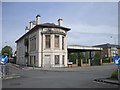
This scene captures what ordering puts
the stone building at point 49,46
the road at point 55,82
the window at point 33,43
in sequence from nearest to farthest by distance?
the road at point 55,82
the stone building at point 49,46
the window at point 33,43

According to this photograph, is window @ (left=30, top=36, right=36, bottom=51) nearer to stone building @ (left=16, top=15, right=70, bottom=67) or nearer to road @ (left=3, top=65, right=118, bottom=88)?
stone building @ (left=16, top=15, right=70, bottom=67)

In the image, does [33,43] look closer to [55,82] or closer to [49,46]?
[49,46]

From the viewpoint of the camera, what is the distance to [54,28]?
3634cm

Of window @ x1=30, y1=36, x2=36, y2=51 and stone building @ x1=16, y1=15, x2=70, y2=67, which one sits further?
window @ x1=30, y1=36, x2=36, y2=51

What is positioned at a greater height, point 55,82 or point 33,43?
point 33,43

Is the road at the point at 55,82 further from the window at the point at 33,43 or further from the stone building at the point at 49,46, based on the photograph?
the window at the point at 33,43

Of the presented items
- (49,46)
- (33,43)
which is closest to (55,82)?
(49,46)

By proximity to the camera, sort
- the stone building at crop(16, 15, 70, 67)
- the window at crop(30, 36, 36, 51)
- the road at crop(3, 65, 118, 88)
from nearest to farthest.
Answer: the road at crop(3, 65, 118, 88)
the stone building at crop(16, 15, 70, 67)
the window at crop(30, 36, 36, 51)

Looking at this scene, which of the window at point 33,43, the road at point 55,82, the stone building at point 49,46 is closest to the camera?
the road at point 55,82

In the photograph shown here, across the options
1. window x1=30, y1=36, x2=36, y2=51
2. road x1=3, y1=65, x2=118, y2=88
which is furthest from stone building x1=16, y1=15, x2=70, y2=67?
road x1=3, y1=65, x2=118, y2=88

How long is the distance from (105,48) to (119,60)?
91187mm

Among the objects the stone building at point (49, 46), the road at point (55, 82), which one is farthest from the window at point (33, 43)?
the road at point (55, 82)

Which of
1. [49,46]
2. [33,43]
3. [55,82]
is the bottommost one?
[55,82]

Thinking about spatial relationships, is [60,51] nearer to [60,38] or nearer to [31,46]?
[60,38]
